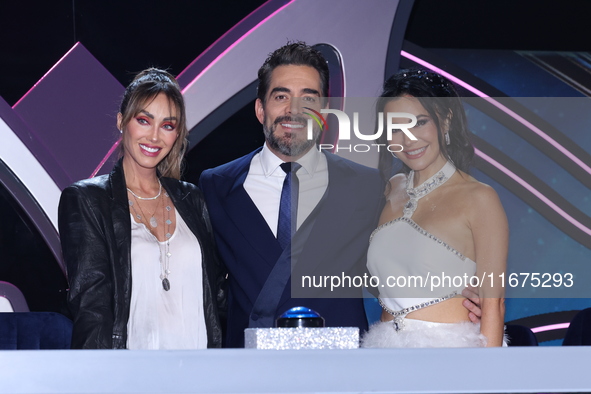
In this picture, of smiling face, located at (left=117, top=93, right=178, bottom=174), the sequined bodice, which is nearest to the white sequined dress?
the sequined bodice

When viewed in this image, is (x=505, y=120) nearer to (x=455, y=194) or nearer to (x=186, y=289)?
(x=455, y=194)

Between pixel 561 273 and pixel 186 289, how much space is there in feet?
6.19

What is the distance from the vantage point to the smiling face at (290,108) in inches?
98.5

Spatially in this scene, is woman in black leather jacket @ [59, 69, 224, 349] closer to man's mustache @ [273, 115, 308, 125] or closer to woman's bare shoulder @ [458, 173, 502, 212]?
man's mustache @ [273, 115, 308, 125]

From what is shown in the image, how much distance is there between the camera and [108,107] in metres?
3.23

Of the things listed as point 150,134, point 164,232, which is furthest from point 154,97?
point 164,232

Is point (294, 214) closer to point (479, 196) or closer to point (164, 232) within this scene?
point (164, 232)

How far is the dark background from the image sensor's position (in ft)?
10.6

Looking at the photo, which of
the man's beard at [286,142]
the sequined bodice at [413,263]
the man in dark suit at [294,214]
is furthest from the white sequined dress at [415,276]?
the man's beard at [286,142]

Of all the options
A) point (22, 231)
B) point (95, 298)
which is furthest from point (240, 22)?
Result: point (95, 298)

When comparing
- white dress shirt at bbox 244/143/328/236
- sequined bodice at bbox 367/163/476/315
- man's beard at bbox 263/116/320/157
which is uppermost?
man's beard at bbox 263/116/320/157

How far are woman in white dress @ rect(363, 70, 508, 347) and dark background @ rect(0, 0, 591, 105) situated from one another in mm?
909

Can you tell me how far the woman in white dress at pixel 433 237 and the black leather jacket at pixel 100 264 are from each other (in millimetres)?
653

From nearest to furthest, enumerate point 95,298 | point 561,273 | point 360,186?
point 95,298 → point 360,186 → point 561,273
